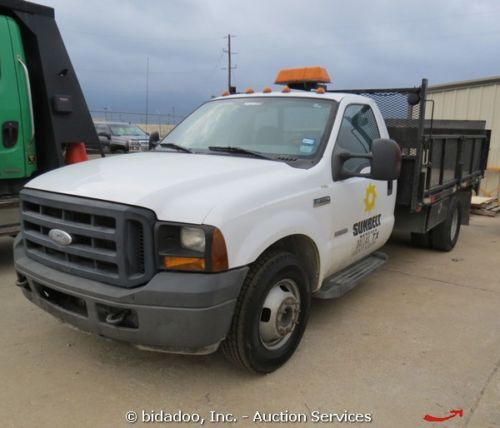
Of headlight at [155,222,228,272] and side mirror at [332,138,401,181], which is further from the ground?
side mirror at [332,138,401,181]

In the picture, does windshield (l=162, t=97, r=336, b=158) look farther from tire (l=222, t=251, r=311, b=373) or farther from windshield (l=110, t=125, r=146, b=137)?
windshield (l=110, t=125, r=146, b=137)

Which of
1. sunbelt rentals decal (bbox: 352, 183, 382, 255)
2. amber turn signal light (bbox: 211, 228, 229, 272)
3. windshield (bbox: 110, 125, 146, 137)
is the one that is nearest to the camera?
amber turn signal light (bbox: 211, 228, 229, 272)

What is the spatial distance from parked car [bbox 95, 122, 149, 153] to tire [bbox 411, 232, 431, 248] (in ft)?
42.1

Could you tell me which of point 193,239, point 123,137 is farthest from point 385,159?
point 123,137

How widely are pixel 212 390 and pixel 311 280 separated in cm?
110

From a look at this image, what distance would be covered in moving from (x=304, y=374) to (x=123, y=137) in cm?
1719

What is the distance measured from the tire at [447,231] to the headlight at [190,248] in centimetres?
468

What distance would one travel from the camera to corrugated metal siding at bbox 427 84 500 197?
446 inches

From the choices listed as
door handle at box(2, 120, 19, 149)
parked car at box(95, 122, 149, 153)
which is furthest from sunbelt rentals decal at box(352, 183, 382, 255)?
parked car at box(95, 122, 149, 153)

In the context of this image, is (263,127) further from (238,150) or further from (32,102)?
(32,102)

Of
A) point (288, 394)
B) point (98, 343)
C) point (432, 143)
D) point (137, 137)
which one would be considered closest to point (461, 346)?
point (288, 394)

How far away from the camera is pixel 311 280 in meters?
3.66

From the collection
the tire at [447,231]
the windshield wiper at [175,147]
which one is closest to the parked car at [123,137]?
the tire at [447,231]

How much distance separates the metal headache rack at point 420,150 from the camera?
496cm
